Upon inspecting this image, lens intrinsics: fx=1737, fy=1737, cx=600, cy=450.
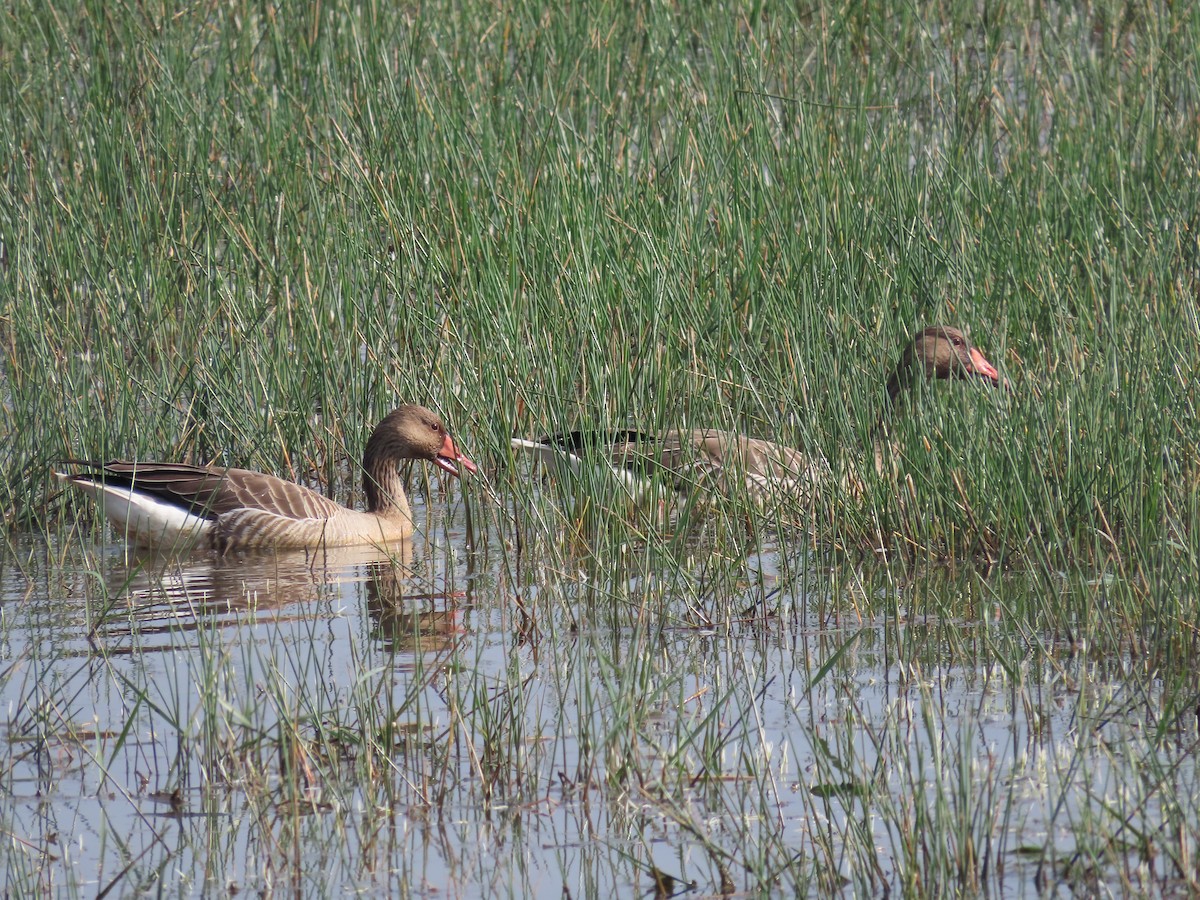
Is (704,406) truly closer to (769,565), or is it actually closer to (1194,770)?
(769,565)

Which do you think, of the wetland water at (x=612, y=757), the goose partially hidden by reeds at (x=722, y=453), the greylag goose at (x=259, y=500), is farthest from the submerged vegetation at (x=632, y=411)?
the greylag goose at (x=259, y=500)

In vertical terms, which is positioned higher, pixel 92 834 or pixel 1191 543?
pixel 1191 543

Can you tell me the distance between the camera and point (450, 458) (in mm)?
7719

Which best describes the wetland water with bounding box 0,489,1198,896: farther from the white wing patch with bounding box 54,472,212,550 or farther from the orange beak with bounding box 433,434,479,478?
the orange beak with bounding box 433,434,479,478

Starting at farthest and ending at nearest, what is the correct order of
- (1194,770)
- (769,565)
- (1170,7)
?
(1170,7) < (769,565) < (1194,770)

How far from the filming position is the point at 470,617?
241 inches

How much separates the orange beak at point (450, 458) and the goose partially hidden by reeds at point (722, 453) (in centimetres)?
26

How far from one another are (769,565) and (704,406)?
108 cm

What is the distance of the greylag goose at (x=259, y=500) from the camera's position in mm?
7301

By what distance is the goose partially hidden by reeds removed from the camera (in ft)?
21.3

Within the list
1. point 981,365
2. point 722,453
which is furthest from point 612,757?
point 981,365

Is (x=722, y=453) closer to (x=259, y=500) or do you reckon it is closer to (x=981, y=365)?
(x=981, y=365)

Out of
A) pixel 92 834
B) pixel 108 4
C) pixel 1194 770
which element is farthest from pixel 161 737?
pixel 108 4

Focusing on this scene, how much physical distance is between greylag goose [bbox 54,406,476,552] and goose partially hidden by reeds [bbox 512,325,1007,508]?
506 mm
